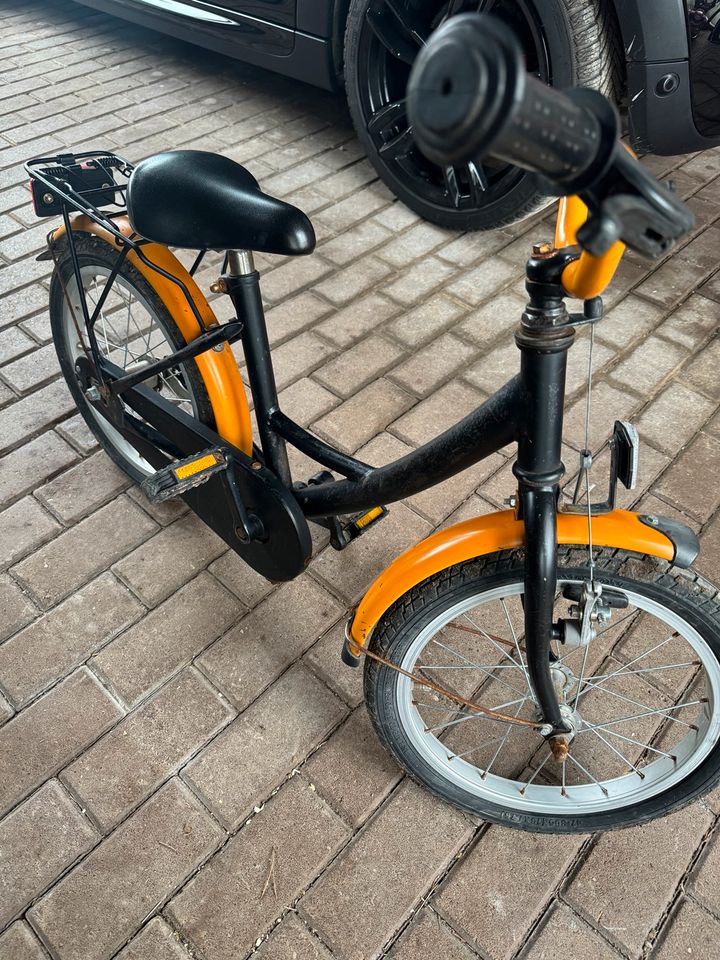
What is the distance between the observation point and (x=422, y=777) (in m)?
1.75

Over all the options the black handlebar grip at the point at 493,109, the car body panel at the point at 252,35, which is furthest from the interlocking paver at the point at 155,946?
the car body panel at the point at 252,35

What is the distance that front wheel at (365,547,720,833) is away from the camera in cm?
141

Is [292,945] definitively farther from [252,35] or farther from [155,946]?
[252,35]

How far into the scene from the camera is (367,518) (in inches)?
81.5

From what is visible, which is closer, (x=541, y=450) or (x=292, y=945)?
(x=541, y=450)

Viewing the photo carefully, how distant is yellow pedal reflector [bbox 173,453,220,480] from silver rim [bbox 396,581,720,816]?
0.67 m

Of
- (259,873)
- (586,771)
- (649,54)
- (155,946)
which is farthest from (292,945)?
(649,54)

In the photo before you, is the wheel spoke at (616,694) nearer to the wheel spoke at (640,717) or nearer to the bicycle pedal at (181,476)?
the wheel spoke at (640,717)

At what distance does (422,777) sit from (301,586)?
2.28ft

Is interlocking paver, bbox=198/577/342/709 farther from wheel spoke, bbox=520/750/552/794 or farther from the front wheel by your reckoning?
wheel spoke, bbox=520/750/552/794

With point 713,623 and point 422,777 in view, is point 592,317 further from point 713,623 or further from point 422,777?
point 422,777

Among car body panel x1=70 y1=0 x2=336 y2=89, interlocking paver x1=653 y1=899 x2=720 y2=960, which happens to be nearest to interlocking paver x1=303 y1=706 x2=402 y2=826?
interlocking paver x1=653 y1=899 x2=720 y2=960

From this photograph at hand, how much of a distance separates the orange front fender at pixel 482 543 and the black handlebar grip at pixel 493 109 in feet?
2.38

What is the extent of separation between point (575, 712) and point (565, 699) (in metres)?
0.05
